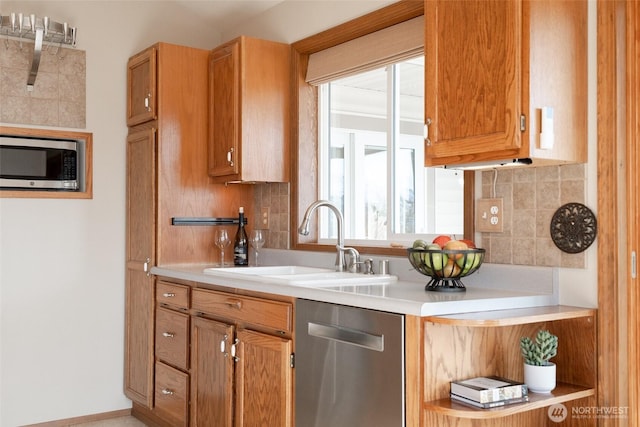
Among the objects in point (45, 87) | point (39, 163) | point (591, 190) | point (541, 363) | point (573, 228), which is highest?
point (45, 87)

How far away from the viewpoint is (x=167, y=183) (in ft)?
12.1

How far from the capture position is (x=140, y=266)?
12.5 feet

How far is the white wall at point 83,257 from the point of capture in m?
3.71

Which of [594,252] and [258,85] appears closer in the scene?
[594,252]

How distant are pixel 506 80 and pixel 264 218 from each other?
6.83 ft

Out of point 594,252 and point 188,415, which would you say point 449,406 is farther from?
point 188,415

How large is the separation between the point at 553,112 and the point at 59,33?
2.74m

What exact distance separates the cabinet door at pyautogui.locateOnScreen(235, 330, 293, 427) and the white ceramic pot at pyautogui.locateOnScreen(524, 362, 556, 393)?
34.9 inches

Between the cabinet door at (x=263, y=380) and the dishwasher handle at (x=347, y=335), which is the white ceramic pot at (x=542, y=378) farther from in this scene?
the cabinet door at (x=263, y=380)

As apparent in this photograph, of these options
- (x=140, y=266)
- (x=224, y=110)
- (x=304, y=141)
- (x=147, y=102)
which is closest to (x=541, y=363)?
(x=304, y=141)

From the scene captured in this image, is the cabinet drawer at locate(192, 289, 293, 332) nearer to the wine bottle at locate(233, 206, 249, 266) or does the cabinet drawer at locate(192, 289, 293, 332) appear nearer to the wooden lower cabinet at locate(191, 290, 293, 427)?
the wooden lower cabinet at locate(191, 290, 293, 427)

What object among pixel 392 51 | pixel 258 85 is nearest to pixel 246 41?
pixel 258 85

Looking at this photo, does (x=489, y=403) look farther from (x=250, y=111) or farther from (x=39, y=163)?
(x=39, y=163)

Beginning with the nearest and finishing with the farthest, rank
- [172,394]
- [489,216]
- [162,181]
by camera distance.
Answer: [489,216], [172,394], [162,181]
